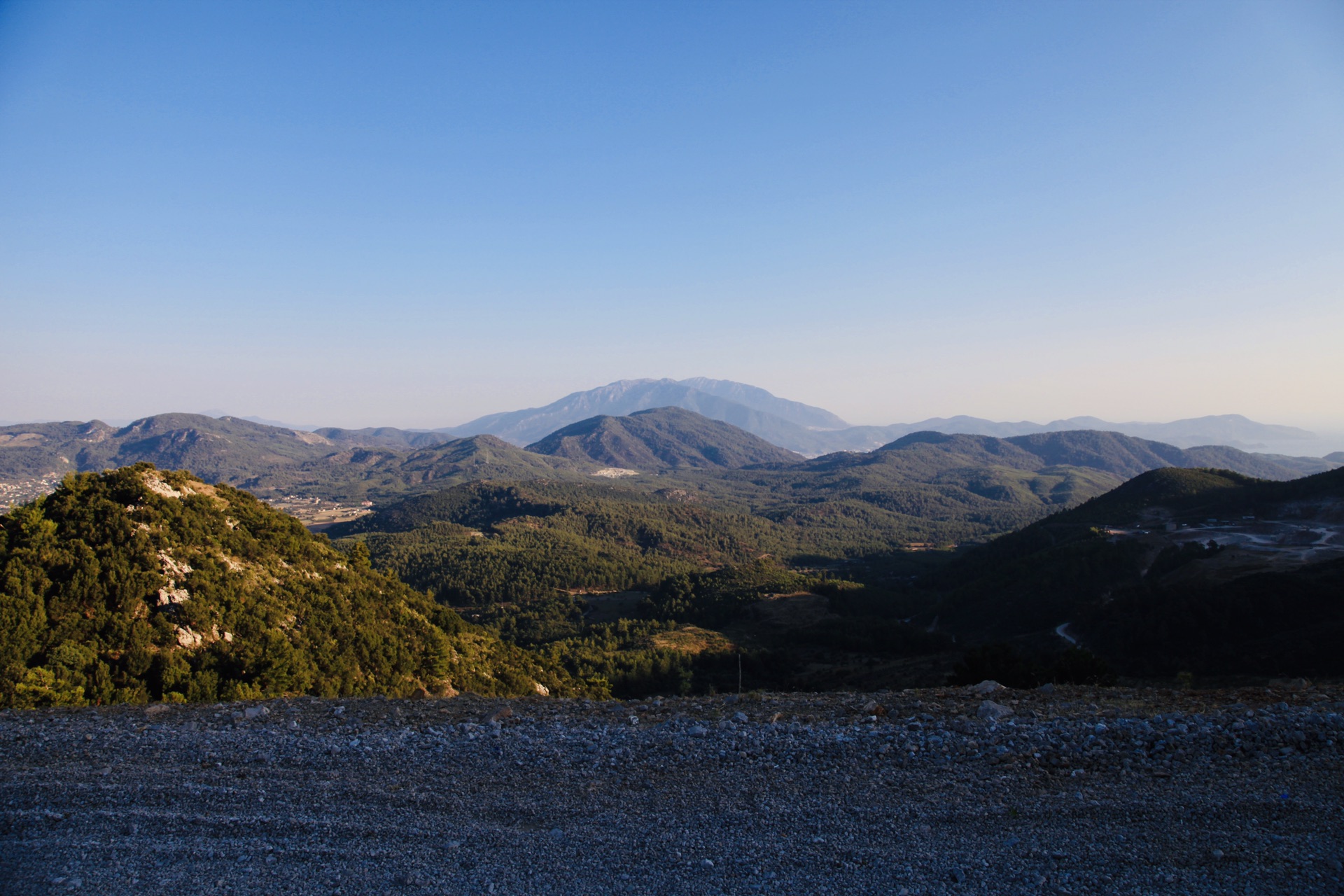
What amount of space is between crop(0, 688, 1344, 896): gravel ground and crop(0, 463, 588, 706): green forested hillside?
18.9 ft

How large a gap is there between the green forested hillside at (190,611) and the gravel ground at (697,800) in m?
5.76

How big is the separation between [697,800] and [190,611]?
2194cm

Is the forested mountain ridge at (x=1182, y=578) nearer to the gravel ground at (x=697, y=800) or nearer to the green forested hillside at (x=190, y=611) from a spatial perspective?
the gravel ground at (x=697, y=800)

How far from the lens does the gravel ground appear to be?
23.8 feet

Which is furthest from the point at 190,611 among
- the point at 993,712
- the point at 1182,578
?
the point at 1182,578

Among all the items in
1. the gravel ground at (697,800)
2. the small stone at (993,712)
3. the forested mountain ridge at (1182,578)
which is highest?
the small stone at (993,712)

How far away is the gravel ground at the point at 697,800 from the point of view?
7.26 meters

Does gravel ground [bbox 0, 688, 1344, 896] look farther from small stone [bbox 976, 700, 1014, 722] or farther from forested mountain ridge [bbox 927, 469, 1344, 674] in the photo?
forested mountain ridge [bbox 927, 469, 1344, 674]

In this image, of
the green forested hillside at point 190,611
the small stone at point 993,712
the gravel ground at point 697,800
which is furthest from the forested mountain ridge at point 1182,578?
the green forested hillside at point 190,611

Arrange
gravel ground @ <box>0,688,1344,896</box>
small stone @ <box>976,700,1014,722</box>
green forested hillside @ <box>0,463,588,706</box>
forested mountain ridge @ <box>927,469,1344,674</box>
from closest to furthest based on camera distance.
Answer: gravel ground @ <box>0,688,1344,896</box>, small stone @ <box>976,700,1014,722</box>, green forested hillside @ <box>0,463,588,706</box>, forested mountain ridge @ <box>927,469,1344,674</box>

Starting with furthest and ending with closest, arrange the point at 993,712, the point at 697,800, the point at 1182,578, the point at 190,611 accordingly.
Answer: the point at 1182,578
the point at 190,611
the point at 993,712
the point at 697,800

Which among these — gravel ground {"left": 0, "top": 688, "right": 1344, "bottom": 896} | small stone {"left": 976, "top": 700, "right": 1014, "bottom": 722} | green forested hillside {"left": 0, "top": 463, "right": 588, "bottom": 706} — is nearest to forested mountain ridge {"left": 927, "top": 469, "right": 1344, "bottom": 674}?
small stone {"left": 976, "top": 700, "right": 1014, "bottom": 722}

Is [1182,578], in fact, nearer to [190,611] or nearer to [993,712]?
[993,712]

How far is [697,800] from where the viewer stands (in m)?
8.94
